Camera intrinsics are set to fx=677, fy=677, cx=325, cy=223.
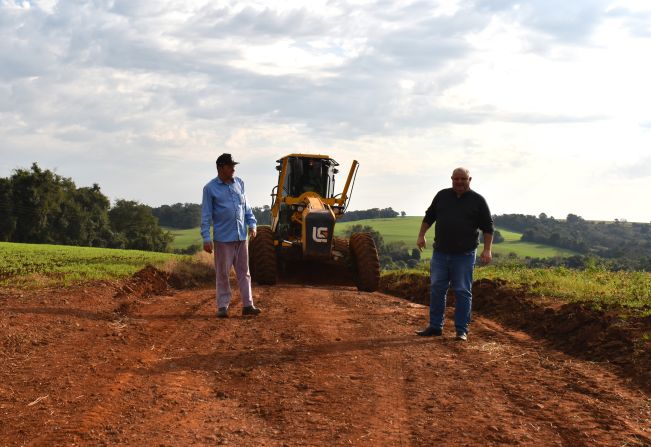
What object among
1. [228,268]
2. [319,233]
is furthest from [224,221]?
[319,233]

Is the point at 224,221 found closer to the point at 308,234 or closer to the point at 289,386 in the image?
the point at 289,386

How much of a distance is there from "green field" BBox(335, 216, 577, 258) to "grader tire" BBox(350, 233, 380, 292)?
40.2m

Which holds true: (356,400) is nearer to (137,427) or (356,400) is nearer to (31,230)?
(137,427)

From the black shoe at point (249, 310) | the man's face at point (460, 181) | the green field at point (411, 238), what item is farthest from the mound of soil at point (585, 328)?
the green field at point (411, 238)

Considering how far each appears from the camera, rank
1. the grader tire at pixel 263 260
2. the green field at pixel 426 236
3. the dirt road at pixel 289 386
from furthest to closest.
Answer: the green field at pixel 426 236
the grader tire at pixel 263 260
the dirt road at pixel 289 386

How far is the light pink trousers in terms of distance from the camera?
30.2 feet

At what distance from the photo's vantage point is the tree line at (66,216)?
66062 millimetres

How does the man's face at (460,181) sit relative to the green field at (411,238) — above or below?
above

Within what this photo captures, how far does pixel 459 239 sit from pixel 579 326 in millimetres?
1830

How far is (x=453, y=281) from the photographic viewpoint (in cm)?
827

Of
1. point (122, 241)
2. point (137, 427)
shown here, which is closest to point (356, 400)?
point (137, 427)

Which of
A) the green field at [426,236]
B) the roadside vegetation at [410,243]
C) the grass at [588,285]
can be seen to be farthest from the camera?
the green field at [426,236]

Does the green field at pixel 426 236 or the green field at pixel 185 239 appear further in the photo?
the green field at pixel 185 239

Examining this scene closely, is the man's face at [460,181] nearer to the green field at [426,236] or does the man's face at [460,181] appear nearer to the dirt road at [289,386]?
the dirt road at [289,386]
